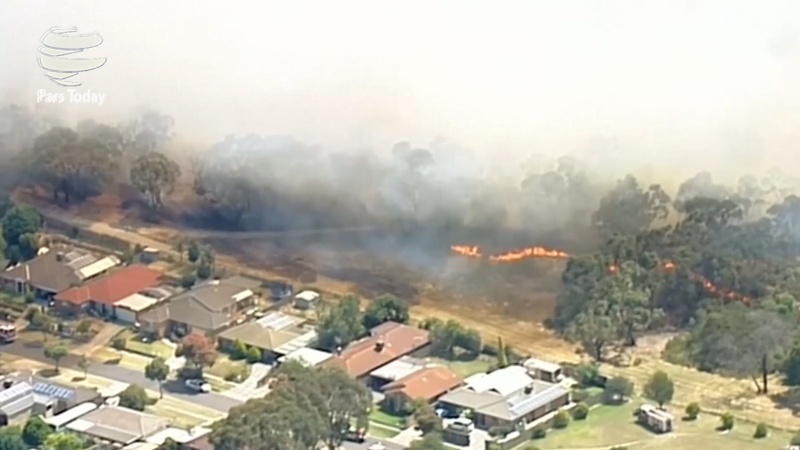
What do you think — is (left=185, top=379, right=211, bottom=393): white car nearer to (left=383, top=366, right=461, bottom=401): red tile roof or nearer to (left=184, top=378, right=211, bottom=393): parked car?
(left=184, top=378, right=211, bottom=393): parked car

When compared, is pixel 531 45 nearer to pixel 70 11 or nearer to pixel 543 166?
pixel 543 166

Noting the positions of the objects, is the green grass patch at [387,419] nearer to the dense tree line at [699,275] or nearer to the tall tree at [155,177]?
the dense tree line at [699,275]

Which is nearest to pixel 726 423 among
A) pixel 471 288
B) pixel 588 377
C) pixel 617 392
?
pixel 617 392

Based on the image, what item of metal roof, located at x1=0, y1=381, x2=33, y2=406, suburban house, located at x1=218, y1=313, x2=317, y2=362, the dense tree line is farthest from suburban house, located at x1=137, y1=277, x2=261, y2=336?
the dense tree line

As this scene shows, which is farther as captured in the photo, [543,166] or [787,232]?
[543,166]

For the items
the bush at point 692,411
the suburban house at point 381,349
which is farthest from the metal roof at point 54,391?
the bush at point 692,411

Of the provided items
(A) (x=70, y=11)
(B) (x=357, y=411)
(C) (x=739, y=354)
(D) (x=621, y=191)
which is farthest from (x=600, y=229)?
(A) (x=70, y=11)
